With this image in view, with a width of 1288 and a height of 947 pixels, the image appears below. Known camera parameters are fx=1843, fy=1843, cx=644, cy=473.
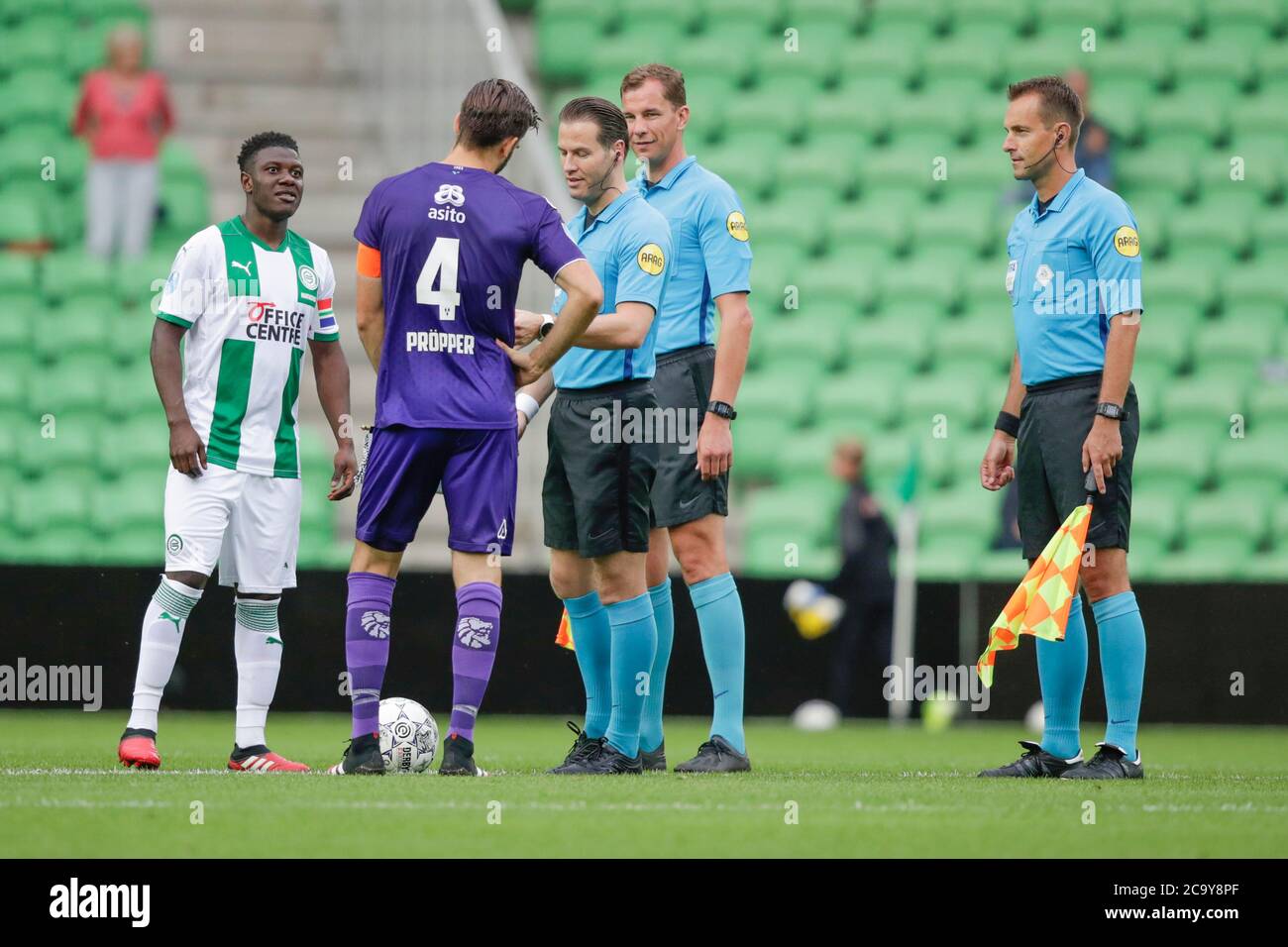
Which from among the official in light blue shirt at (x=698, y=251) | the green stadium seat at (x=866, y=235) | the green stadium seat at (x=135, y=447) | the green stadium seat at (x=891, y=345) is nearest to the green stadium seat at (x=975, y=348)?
the green stadium seat at (x=891, y=345)

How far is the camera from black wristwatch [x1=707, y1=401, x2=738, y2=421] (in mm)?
6266

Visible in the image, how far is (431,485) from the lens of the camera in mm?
5762

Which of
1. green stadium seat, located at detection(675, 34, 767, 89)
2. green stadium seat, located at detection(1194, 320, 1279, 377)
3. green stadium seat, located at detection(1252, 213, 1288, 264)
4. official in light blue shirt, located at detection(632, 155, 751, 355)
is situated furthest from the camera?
green stadium seat, located at detection(675, 34, 767, 89)

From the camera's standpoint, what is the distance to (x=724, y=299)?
645 cm

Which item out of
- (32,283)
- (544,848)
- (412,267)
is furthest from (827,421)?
(544,848)

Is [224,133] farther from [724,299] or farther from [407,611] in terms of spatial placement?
[724,299]

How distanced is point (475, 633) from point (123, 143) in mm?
7616

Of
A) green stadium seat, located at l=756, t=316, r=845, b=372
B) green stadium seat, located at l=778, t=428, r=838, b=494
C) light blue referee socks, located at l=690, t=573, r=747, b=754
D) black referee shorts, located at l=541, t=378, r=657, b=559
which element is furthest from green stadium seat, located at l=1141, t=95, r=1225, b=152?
black referee shorts, located at l=541, t=378, r=657, b=559

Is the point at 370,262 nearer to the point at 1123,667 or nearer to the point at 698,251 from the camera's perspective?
the point at 698,251

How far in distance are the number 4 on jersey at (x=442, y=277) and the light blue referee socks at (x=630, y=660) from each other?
116 cm

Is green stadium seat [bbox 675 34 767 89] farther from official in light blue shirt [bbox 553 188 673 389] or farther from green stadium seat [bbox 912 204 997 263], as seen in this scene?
official in light blue shirt [bbox 553 188 673 389]

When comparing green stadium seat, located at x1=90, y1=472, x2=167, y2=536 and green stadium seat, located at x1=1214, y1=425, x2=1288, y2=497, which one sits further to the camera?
green stadium seat, located at x1=1214, y1=425, x2=1288, y2=497

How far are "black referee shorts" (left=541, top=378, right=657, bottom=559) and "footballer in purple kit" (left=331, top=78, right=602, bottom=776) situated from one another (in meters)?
0.35
